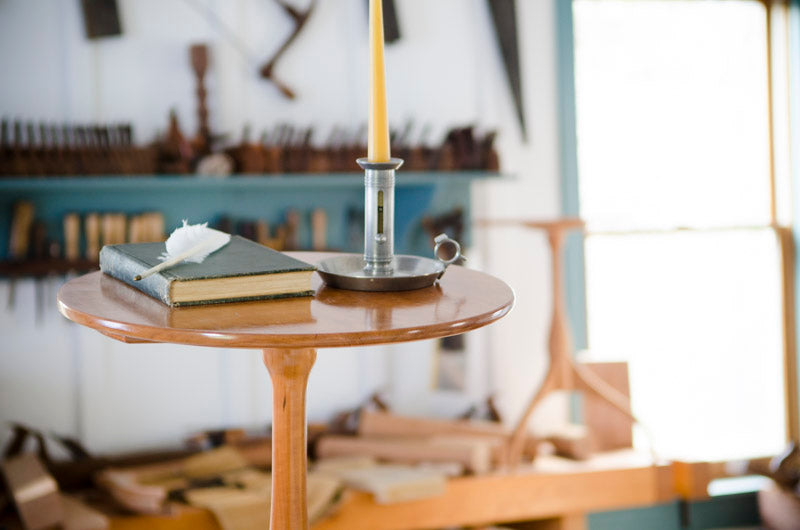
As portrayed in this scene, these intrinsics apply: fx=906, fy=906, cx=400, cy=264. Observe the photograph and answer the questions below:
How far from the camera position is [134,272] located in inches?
51.0

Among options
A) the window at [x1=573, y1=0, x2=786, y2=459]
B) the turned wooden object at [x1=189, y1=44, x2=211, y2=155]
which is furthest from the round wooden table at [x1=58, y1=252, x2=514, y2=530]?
the window at [x1=573, y1=0, x2=786, y2=459]

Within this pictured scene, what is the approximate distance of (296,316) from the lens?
1.14m

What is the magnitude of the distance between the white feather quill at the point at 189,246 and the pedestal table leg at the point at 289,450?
184 millimetres

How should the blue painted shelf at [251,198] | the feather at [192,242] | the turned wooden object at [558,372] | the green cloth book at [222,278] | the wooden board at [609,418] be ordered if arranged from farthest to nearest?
→ the wooden board at [609,418], the turned wooden object at [558,372], the blue painted shelf at [251,198], the feather at [192,242], the green cloth book at [222,278]

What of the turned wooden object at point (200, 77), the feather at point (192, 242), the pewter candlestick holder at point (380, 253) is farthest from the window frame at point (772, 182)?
the feather at point (192, 242)

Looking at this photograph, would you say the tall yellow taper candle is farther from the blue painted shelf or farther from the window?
the window

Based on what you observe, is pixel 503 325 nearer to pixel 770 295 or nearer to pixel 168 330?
pixel 770 295

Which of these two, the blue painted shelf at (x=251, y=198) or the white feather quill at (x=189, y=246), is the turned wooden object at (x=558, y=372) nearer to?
the blue painted shelf at (x=251, y=198)

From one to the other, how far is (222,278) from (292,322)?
160 mm

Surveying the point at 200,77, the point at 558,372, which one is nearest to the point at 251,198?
the point at 200,77

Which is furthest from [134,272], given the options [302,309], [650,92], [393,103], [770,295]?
[770,295]

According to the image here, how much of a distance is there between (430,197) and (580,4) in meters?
1.10

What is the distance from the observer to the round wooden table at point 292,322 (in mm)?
1043

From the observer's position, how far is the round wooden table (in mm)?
1043
